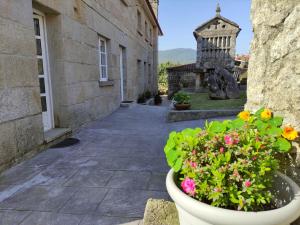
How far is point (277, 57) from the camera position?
163cm

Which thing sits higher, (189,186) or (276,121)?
(276,121)

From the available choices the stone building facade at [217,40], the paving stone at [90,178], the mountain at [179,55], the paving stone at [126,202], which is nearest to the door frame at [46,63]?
the paving stone at [90,178]

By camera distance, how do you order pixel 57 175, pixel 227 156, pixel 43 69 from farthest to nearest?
pixel 43 69, pixel 57 175, pixel 227 156

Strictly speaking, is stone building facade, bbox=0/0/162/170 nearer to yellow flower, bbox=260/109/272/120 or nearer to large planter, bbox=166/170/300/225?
large planter, bbox=166/170/300/225

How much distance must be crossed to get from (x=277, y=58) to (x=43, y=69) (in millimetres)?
4186

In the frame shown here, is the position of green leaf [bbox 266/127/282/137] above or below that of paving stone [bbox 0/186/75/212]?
above

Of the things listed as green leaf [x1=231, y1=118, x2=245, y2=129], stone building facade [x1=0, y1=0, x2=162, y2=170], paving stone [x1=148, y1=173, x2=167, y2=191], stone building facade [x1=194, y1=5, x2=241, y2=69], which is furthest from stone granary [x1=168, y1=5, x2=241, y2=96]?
green leaf [x1=231, y1=118, x2=245, y2=129]

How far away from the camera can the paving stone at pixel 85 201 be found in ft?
7.25

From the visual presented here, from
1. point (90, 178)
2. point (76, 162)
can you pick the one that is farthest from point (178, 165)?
point (76, 162)

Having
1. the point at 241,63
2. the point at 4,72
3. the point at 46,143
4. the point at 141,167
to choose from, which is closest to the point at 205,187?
the point at 141,167

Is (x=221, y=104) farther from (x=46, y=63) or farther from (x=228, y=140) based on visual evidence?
(x=228, y=140)

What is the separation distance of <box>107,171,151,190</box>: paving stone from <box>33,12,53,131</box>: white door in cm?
240

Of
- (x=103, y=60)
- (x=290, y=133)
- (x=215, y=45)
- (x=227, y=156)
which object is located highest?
(x=215, y=45)

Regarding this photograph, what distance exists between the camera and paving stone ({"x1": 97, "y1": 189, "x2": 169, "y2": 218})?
2166mm
